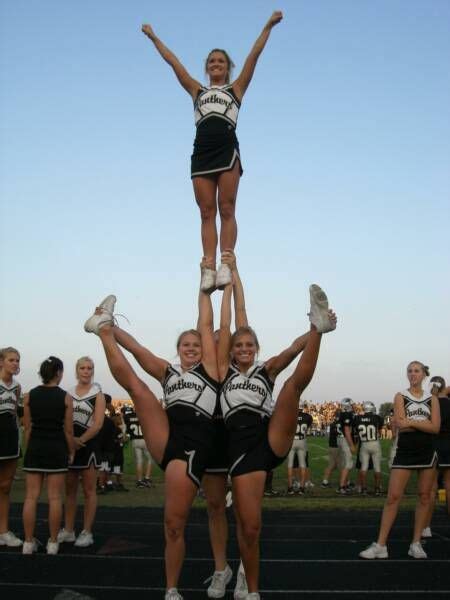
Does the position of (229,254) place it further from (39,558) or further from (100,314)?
(39,558)

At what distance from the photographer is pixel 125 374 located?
4492 mm

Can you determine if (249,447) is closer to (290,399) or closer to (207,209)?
(290,399)

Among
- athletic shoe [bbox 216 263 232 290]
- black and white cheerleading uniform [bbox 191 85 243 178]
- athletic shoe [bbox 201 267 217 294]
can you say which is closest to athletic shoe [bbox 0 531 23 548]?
athletic shoe [bbox 201 267 217 294]

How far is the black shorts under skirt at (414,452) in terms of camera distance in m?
6.28

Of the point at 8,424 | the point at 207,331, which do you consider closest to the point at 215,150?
the point at 207,331

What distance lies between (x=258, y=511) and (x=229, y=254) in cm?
209

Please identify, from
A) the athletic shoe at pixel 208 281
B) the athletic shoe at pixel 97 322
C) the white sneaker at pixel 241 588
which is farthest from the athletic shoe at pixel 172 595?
the athletic shoe at pixel 208 281

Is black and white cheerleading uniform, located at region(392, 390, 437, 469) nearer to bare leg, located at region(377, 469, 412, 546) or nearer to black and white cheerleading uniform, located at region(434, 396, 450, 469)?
bare leg, located at region(377, 469, 412, 546)

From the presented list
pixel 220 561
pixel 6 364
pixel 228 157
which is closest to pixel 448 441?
pixel 220 561

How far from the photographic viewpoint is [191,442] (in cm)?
432

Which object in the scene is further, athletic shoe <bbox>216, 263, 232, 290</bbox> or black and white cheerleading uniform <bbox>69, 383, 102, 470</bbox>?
black and white cheerleading uniform <bbox>69, 383, 102, 470</bbox>

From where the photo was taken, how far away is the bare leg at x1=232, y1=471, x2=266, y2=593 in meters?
4.17

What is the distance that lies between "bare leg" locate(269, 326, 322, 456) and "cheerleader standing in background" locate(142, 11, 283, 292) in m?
1.30

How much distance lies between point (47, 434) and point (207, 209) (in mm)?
2739
